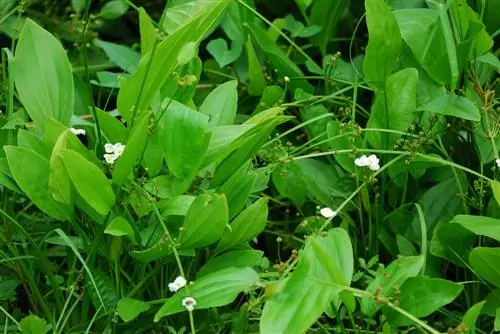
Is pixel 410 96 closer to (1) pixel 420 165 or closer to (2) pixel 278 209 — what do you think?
(1) pixel 420 165

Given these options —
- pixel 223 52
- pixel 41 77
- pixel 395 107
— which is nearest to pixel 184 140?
pixel 41 77

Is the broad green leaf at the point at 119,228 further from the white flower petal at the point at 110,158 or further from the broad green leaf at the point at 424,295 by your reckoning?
the broad green leaf at the point at 424,295

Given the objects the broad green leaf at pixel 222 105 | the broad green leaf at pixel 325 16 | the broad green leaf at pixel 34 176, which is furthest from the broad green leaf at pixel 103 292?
the broad green leaf at pixel 325 16

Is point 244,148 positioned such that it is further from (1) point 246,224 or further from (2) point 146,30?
(2) point 146,30

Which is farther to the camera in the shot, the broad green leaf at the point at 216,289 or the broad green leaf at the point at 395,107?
the broad green leaf at the point at 395,107

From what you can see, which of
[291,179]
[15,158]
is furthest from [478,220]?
[15,158]

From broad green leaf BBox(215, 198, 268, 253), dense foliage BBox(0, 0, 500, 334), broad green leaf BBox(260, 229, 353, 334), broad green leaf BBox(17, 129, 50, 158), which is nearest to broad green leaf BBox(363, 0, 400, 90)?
dense foliage BBox(0, 0, 500, 334)

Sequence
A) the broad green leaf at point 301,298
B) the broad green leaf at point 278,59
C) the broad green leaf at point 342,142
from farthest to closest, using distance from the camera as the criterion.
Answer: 1. the broad green leaf at point 278,59
2. the broad green leaf at point 342,142
3. the broad green leaf at point 301,298
